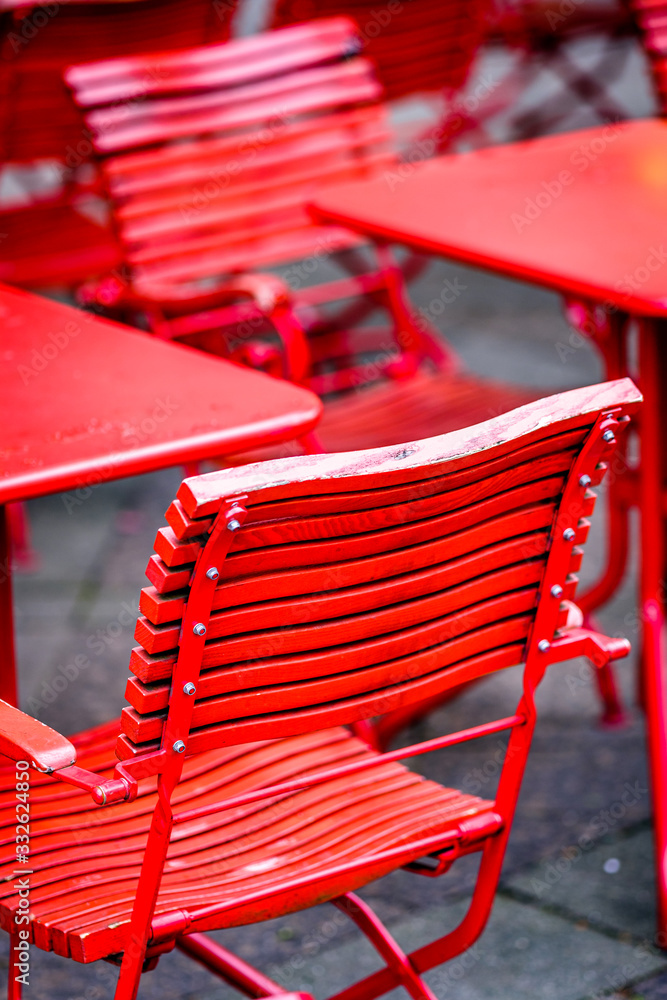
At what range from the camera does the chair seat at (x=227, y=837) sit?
1520 millimetres

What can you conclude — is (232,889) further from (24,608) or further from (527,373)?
(527,373)

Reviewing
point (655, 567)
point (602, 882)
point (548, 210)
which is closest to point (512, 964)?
point (602, 882)

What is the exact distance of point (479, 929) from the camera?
166cm

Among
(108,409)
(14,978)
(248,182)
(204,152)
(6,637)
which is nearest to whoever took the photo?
(14,978)

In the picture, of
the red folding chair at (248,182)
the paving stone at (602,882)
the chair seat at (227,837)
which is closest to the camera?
the chair seat at (227,837)

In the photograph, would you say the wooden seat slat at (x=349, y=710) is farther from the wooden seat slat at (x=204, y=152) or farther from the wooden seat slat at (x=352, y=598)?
the wooden seat slat at (x=204, y=152)

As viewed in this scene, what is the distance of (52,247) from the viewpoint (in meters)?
4.01

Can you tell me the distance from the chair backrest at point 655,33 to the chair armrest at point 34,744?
270cm

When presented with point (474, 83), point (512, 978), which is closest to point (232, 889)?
point (512, 978)

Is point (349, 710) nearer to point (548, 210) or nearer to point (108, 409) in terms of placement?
point (108, 409)

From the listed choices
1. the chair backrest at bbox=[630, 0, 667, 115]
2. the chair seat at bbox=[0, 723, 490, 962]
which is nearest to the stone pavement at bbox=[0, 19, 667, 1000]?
the chair seat at bbox=[0, 723, 490, 962]

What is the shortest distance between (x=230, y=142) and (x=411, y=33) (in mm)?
1268

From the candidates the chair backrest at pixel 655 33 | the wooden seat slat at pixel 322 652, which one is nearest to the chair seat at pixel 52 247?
the chair backrest at pixel 655 33

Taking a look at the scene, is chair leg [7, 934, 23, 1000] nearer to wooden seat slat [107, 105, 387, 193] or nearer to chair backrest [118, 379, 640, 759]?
chair backrest [118, 379, 640, 759]
